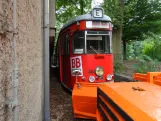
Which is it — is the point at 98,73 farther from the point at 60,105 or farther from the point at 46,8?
the point at 46,8

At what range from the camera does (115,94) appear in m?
2.89

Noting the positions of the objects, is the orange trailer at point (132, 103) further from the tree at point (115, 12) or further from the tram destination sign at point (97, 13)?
the tree at point (115, 12)

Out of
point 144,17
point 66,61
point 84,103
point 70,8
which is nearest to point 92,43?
point 66,61

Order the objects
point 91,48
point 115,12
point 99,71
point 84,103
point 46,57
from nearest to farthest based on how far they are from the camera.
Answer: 1. point 46,57
2. point 84,103
3. point 99,71
4. point 91,48
5. point 115,12

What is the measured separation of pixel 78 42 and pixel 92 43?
16.3 inches

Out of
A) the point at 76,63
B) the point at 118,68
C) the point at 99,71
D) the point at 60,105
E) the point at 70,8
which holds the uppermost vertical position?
the point at 70,8

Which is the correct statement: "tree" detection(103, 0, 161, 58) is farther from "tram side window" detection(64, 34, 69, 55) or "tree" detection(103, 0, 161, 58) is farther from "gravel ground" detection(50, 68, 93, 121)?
"gravel ground" detection(50, 68, 93, 121)

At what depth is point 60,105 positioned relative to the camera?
22.5ft

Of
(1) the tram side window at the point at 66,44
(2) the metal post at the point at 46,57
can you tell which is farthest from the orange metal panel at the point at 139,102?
(1) the tram side window at the point at 66,44

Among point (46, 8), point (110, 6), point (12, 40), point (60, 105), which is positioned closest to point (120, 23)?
point (110, 6)

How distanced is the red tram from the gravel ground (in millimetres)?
677

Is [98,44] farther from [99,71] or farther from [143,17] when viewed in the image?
[143,17]

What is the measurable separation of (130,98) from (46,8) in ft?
10.1

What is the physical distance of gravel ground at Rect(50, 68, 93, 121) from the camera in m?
5.85
